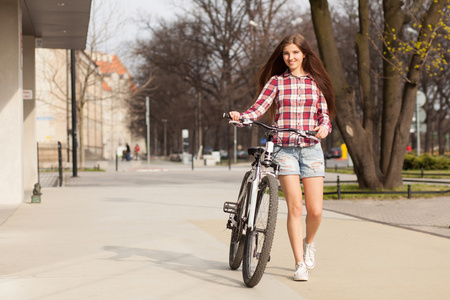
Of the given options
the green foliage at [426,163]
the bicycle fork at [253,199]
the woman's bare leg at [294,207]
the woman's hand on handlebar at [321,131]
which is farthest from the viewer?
the green foliage at [426,163]

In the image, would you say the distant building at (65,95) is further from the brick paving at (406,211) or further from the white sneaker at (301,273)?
the white sneaker at (301,273)

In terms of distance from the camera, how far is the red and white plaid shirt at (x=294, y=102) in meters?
5.96

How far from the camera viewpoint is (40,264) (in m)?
6.62

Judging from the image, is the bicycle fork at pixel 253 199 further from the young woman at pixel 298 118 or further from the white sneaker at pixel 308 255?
the white sneaker at pixel 308 255

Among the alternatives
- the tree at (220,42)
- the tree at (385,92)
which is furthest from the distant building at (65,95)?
the tree at (385,92)

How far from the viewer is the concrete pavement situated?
213 inches

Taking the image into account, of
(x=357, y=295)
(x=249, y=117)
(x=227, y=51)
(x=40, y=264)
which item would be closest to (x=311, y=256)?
(x=357, y=295)

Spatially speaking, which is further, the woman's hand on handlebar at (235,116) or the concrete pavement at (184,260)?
the woman's hand on handlebar at (235,116)

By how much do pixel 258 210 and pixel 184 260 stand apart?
5.00ft

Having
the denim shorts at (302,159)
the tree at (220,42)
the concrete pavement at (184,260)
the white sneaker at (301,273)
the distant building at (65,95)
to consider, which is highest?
the tree at (220,42)

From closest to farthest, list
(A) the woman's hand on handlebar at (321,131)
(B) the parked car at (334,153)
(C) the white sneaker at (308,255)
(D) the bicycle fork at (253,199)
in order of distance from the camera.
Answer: (D) the bicycle fork at (253,199)
(A) the woman's hand on handlebar at (321,131)
(C) the white sneaker at (308,255)
(B) the parked car at (334,153)

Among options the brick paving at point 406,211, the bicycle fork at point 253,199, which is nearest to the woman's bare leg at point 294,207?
the bicycle fork at point 253,199

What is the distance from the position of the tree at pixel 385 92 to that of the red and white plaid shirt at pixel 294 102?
9.63 metres

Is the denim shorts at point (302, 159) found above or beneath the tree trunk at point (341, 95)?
beneath
